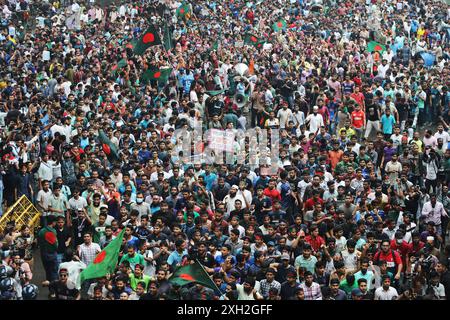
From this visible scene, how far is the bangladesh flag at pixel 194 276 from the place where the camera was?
14.4 m

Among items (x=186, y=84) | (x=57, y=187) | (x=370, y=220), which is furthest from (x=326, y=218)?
(x=186, y=84)

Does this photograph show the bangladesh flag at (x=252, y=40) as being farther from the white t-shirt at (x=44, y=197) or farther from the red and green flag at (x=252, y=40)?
the white t-shirt at (x=44, y=197)

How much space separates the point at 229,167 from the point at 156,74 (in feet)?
20.5

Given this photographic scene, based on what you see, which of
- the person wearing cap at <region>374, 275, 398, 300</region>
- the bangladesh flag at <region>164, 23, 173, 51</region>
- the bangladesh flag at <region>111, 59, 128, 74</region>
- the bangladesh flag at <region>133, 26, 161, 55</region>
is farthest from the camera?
the bangladesh flag at <region>164, 23, 173, 51</region>

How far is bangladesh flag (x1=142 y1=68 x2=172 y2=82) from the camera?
25.7m

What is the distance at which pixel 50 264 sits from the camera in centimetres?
1644

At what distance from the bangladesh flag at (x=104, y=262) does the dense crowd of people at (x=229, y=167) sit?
12cm

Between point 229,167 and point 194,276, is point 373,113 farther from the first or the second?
point 194,276

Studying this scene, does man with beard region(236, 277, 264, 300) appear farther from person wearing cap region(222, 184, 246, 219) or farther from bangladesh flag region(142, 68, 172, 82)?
bangladesh flag region(142, 68, 172, 82)

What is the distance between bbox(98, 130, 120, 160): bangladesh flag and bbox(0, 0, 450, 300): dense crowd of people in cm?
2

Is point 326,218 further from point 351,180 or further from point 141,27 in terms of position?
point 141,27

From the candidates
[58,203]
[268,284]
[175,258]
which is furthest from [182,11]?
[268,284]

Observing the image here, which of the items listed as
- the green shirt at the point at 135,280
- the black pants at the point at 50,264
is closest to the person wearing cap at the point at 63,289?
the green shirt at the point at 135,280

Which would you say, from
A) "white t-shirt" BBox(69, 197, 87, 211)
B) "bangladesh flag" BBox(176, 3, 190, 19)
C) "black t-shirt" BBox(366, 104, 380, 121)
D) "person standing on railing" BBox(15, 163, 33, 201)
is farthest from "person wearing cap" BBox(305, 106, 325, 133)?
"bangladesh flag" BBox(176, 3, 190, 19)
